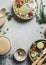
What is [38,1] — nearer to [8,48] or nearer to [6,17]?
[6,17]

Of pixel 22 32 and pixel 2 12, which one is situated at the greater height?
pixel 2 12

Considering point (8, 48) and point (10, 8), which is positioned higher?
point (10, 8)

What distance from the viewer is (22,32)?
2.59 meters

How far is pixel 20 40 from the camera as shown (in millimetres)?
2562

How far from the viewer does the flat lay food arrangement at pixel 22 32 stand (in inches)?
97.4

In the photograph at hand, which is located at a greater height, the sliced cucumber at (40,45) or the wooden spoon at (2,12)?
the wooden spoon at (2,12)

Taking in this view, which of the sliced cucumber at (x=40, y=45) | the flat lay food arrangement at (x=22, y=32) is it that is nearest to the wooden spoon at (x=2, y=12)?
the flat lay food arrangement at (x=22, y=32)

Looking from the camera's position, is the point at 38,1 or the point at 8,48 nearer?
the point at 8,48

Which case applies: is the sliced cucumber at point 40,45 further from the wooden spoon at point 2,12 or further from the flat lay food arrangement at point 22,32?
the wooden spoon at point 2,12

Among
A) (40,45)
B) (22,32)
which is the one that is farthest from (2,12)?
(40,45)

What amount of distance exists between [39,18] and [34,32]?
13 cm

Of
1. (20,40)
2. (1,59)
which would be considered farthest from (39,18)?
(1,59)

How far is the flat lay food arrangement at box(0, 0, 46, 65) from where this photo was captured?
97.4 inches

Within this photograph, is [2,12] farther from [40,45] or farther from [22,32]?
[40,45]
